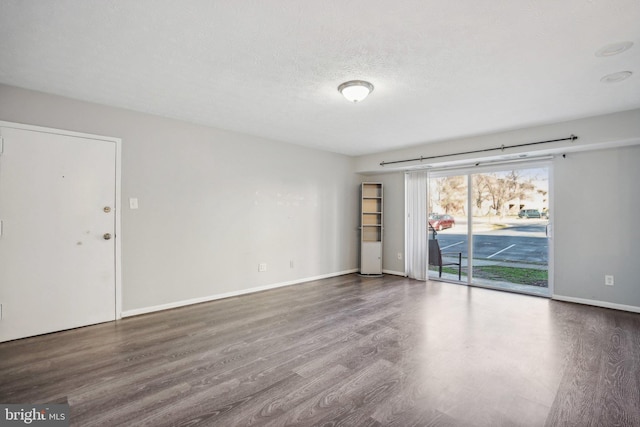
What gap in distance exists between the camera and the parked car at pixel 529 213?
4.68m

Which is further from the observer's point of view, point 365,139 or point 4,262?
point 365,139

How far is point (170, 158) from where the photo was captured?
389 centimetres

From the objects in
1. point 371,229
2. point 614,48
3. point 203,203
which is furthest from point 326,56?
point 371,229

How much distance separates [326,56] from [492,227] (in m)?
4.23

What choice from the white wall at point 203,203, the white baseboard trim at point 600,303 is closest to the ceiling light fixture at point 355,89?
the white wall at point 203,203

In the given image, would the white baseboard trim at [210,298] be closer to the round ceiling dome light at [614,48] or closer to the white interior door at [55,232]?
the white interior door at [55,232]

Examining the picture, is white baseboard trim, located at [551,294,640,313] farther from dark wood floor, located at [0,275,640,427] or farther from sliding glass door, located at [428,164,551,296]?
sliding glass door, located at [428,164,551,296]

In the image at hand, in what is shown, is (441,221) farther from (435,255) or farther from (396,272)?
(396,272)

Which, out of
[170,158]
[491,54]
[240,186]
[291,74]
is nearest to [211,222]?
[240,186]

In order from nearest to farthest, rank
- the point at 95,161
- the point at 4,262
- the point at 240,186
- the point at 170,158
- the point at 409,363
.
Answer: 1. the point at 409,363
2. the point at 4,262
3. the point at 95,161
4. the point at 170,158
5. the point at 240,186

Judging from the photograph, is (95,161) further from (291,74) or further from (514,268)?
(514,268)

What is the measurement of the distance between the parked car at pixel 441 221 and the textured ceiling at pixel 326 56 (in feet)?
7.29

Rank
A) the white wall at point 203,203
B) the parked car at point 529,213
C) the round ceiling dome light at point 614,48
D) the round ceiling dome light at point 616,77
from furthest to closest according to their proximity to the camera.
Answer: the parked car at point 529,213
the white wall at point 203,203
the round ceiling dome light at point 616,77
the round ceiling dome light at point 614,48

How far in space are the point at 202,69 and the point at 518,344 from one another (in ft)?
12.6
